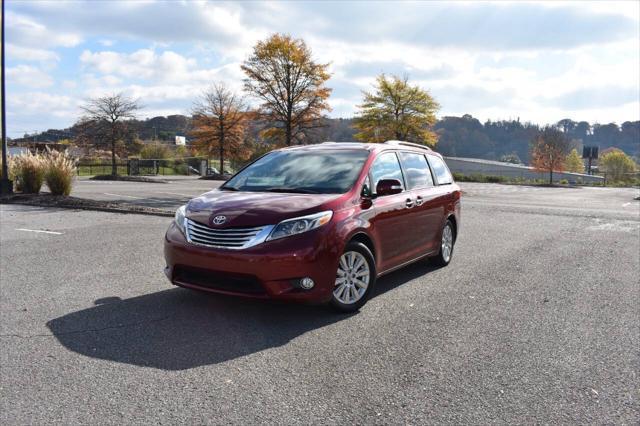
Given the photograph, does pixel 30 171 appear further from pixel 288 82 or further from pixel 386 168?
pixel 288 82

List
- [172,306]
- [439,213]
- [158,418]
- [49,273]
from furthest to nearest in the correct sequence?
[439,213] < [49,273] < [172,306] < [158,418]

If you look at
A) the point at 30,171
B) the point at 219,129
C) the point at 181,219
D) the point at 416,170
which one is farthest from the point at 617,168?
the point at 181,219

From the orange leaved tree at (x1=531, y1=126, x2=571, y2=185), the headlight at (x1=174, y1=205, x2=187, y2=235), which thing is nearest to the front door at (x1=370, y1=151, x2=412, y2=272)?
the headlight at (x1=174, y1=205, x2=187, y2=235)

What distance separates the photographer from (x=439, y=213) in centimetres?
726

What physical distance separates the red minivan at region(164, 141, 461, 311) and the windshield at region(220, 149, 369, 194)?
0.04 feet

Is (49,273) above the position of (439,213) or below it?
below

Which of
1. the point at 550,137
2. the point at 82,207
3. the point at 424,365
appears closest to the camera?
the point at 424,365

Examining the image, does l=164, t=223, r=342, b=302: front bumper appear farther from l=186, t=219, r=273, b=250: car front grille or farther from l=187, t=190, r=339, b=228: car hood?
l=187, t=190, r=339, b=228: car hood

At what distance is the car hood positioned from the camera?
4836 mm

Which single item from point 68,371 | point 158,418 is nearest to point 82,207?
point 68,371

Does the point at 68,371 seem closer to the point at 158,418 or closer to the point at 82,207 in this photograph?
the point at 158,418

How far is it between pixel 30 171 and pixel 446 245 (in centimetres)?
1373

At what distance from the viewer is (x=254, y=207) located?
4973mm

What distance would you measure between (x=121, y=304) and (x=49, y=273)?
73.3 inches
